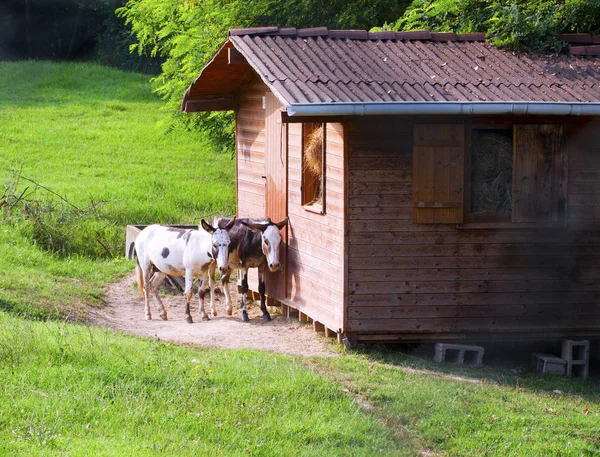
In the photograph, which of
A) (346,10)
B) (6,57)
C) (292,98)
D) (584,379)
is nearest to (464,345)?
(584,379)

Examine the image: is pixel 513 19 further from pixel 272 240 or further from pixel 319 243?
pixel 272 240

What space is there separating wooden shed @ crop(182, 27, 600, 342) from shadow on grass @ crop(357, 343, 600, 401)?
10.3 inches

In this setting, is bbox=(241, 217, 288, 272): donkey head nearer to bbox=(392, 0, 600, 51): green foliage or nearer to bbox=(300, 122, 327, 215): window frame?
bbox=(300, 122, 327, 215): window frame

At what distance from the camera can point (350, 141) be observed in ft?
35.3

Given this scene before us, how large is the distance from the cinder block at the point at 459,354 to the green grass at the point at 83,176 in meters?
4.91

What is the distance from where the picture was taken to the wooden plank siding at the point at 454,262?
10.9 m

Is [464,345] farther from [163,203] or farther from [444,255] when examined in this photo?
[163,203]

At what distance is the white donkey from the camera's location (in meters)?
13.3

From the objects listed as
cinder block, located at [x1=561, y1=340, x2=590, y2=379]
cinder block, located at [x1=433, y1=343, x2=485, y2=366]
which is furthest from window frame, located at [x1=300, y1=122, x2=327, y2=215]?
cinder block, located at [x1=561, y1=340, x2=590, y2=379]

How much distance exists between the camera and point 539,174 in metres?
11.1

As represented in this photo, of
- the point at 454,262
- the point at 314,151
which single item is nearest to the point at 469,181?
the point at 454,262

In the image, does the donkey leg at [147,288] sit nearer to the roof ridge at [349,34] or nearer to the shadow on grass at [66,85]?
the roof ridge at [349,34]

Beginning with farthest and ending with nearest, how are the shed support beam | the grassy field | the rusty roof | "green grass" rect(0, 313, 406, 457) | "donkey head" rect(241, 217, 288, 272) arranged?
the shed support beam, "donkey head" rect(241, 217, 288, 272), the rusty roof, the grassy field, "green grass" rect(0, 313, 406, 457)

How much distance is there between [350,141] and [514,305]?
287 centimetres
